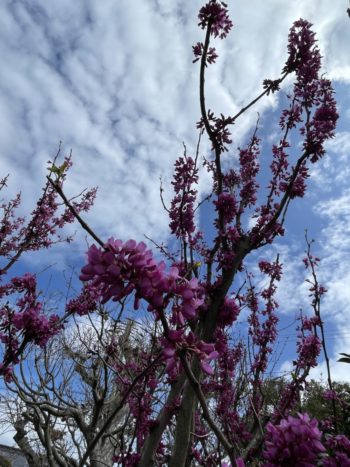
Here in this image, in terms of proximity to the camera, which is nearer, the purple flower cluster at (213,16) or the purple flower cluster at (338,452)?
the purple flower cluster at (338,452)

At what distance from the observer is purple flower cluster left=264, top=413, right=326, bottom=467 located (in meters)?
1.27

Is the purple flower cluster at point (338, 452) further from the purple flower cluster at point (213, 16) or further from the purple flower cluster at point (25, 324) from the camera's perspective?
the purple flower cluster at point (213, 16)

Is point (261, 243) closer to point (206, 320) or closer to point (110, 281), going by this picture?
point (206, 320)

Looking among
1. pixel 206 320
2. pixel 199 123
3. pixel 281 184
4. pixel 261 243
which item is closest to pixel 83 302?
pixel 206 320

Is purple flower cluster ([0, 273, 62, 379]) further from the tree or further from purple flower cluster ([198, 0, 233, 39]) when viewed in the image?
purple flower cluster ([198, 0, 233, 39])

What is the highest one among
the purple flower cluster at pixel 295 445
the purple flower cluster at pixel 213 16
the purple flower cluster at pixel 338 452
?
the purple flower cluster at pixel 213 16

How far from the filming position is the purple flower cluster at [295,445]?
4.16 ft

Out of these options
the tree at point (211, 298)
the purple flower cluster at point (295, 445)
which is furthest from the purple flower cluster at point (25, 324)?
the purple flower cluster at point (295, 445)

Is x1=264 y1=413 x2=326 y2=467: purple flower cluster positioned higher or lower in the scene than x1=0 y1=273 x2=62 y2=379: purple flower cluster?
lower

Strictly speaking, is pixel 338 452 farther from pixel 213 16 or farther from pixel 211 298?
pixel 213 16

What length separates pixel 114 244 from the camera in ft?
3.87

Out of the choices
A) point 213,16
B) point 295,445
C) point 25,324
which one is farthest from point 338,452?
point 213,16

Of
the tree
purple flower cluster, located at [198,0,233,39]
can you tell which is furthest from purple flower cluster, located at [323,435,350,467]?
purple flower cluster, located at [198,0,233,39]

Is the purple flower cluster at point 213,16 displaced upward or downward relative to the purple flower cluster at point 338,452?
upward
